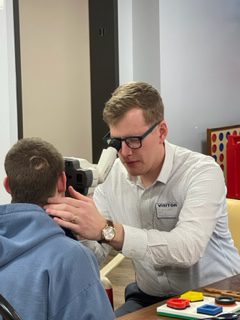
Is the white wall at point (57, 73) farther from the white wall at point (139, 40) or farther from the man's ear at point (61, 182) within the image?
the man's ear at point (61, 182)

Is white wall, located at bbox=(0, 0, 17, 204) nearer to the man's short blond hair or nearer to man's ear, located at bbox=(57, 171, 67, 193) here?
the man's short blond hair

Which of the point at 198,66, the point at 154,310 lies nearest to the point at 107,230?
the point at 154,310

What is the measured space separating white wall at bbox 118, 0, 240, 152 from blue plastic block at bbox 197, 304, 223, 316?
3.39m

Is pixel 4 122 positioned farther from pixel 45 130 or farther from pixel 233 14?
pixel 233 14

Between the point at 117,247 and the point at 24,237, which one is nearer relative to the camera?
the point at 24,237

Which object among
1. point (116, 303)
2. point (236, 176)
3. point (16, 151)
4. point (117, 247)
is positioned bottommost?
point (116, 303)

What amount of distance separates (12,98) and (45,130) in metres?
1.56


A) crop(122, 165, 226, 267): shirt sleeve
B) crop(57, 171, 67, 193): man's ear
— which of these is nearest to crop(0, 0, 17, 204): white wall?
crop(122, 165, 226, 267): shirt sleeve

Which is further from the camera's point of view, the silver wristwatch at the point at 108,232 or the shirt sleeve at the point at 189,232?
the shirt sleeve at the point at 189,232

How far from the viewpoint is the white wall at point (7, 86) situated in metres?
4.00

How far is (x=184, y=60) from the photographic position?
531cm

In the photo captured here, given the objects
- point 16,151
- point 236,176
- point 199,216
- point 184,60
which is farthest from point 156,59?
point 16,151

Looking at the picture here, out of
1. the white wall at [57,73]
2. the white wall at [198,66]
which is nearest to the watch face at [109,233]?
the white wall at [198,66]

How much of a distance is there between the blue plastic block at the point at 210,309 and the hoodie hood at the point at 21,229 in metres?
0.50
